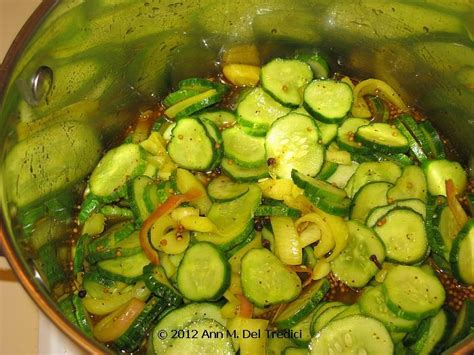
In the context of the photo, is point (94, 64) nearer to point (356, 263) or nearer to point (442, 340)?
point (356, 263)

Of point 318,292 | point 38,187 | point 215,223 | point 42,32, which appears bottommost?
point 318,292

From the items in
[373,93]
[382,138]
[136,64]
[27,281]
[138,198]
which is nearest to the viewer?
[27,281]

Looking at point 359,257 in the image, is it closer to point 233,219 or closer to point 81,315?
point 233,219

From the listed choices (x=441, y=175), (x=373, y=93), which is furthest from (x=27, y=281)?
(x=373, y=93)

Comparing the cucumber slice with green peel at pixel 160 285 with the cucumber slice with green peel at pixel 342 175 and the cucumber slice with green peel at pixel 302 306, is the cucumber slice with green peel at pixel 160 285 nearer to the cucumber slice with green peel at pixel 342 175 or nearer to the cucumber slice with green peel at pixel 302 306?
the cucumber slice with green peel at pixel 302 306

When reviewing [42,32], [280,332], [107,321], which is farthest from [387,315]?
[42,32]

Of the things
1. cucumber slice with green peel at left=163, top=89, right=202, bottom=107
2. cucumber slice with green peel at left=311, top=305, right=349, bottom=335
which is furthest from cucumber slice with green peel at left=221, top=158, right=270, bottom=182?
cucumber slice with green peel at left=311, top=305, right=349, bottom=335

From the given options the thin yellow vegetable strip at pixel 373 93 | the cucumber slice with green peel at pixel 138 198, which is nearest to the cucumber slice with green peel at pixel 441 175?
the thin yellow vegetable strip at pixel 373 93
